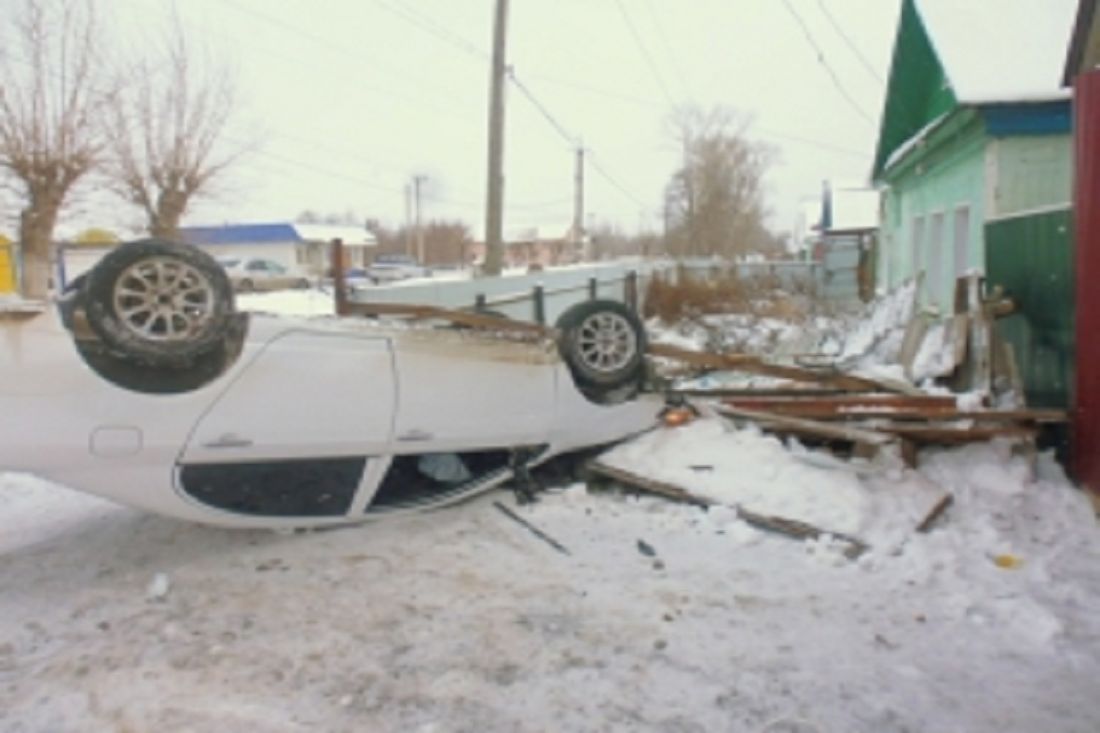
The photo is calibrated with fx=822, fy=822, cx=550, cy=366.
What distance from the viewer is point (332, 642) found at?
334cm

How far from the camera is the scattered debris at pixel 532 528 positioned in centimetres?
437

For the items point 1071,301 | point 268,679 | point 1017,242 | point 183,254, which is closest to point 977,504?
point 1071,301

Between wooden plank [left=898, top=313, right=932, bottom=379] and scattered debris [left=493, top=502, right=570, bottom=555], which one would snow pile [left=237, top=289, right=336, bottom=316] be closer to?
scattered debris [left=493, top=502, right=570, bottom=555]

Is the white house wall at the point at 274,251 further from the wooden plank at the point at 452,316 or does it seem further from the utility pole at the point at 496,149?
the wooden plank at the point at 452,316

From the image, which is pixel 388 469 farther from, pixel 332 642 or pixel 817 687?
pixel 817 687

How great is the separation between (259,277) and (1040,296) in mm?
33579

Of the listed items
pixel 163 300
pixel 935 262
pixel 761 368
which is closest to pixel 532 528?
pixel 163 300

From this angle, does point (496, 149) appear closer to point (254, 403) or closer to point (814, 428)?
point (814, 428)

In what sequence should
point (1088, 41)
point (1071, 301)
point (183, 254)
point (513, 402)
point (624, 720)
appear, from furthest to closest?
point (1088, 41)
point (1071, 301)
point (513, 402)
point (183, 254)
point (624, 720)

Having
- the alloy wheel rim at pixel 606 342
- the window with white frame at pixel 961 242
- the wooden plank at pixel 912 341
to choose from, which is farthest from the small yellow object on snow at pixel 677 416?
the window with white frame at pixel 961 242

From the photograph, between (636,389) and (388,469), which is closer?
(388,469)

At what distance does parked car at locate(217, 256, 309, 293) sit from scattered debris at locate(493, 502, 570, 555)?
30431 millimetres

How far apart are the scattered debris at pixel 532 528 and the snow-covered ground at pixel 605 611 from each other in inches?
1.8

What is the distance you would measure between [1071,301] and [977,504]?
1626mm
